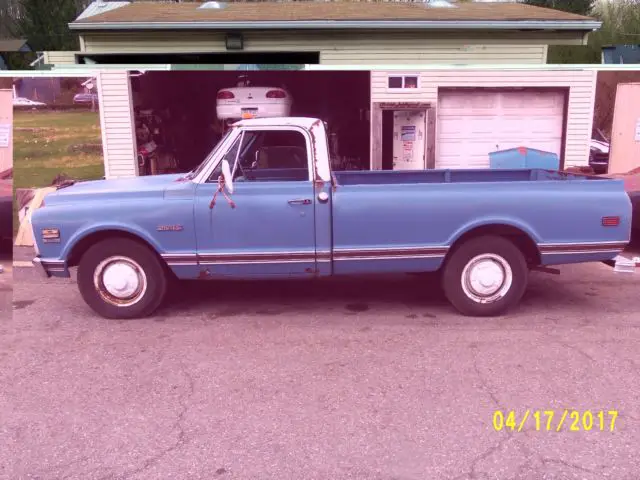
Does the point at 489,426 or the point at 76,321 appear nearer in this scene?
the point at 489,426

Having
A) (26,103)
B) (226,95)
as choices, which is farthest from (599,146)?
(26,103)

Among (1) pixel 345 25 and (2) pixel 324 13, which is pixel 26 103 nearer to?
(1) pixel 345 25

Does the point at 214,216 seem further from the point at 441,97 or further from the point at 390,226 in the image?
the point at 441,97

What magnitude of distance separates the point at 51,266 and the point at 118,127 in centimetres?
568

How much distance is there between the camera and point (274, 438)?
3.61m

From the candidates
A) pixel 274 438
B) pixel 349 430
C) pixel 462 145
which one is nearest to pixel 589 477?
pixel 349 430

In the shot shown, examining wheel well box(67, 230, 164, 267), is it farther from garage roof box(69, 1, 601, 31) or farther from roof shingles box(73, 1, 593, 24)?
roof shingles box(73, 1, 593, 24)

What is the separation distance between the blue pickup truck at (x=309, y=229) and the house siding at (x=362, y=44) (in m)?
7.97

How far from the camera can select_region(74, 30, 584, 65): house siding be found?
1311 centimetres

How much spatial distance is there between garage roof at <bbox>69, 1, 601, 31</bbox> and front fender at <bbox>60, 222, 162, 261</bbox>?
8.35 metres

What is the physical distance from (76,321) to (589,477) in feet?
15.2

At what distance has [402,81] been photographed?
11.1 meters

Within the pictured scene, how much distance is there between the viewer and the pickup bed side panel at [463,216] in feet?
18.4
